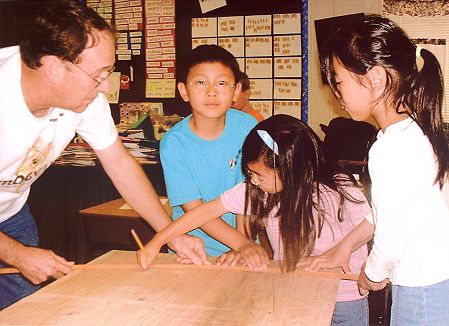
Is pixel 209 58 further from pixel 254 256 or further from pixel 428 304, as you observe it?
pixel 428 304

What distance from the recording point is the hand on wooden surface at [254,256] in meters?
1.29

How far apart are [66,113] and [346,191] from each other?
0.83 m

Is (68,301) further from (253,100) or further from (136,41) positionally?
(136,41)

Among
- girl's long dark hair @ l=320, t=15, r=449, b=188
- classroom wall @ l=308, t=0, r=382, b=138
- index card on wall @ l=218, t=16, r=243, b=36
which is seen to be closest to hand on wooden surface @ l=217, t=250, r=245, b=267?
girl's long dark hair @ l=320, t=15, r=449, b=188

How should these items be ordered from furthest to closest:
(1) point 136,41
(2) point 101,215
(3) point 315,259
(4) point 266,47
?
(1) point 136,41 → (4) point 266,47 → (2) point 101,215 → (3) point 315,259

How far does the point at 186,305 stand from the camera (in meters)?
1.05

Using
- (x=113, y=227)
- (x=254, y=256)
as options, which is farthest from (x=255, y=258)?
(x=113, y=227)

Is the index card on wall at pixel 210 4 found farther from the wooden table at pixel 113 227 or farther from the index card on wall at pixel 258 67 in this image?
the wooden table at pixel 113 227

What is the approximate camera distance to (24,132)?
140cm

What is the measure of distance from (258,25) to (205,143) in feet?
5.58

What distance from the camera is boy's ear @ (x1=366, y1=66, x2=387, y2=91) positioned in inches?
43.1

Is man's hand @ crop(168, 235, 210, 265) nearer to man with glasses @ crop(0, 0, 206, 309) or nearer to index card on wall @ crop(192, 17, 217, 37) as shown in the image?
man with glasses @ crop(0, 0, 206, 309)

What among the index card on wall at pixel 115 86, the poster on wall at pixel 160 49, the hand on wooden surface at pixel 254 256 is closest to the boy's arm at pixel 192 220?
the hand on wooden surface at pixel 254 256

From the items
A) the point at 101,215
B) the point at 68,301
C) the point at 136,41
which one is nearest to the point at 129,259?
the point at 68,301
